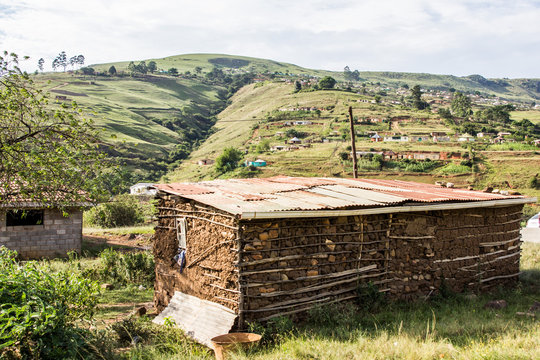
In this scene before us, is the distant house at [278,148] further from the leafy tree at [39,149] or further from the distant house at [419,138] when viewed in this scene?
the leafy tree at [39,149]

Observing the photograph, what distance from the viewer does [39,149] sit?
1055 cm

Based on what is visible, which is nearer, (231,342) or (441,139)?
(231,342)

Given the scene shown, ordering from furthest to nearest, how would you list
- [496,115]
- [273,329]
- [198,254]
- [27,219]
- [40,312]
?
1. [496,115]
2. [27,219]
3. [198,254]
4. [273,329]
5. [40,312]

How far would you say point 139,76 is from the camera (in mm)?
150625

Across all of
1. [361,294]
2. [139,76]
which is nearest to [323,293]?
[361,294]

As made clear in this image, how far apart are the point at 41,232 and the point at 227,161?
46.3 metres

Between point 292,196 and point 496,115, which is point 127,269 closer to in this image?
point 292,196

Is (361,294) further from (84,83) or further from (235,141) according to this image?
(84,83)

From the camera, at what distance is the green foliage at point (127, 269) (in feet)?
42.0

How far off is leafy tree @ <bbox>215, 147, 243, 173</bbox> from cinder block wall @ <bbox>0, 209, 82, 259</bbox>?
42.6m

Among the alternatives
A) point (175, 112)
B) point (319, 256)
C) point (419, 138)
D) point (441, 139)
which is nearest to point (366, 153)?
point (419, 138)

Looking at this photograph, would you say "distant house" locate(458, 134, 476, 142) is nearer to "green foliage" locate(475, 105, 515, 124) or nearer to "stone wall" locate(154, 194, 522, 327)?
"green foliage" locate(475, 105, 515, 124)

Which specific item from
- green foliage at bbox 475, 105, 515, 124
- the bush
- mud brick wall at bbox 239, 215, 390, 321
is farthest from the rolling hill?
mud brick wall at bbox 239, 215, 390, 321

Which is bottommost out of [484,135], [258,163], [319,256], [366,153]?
[258,163]
